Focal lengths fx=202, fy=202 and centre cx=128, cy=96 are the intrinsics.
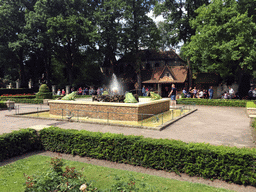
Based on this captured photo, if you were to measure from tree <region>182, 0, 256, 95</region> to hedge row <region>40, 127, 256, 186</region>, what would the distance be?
2293cm

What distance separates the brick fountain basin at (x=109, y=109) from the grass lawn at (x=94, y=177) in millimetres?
6072

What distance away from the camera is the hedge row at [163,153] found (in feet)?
18.9

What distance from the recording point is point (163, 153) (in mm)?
6633

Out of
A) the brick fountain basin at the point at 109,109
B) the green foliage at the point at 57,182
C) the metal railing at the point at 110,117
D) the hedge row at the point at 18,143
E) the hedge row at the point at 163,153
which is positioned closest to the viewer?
the green foliage at the point at 57,182

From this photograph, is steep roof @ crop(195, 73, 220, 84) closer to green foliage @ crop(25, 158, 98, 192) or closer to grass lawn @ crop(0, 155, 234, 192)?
grass lawn @ crop(0, 155, 234, 192)

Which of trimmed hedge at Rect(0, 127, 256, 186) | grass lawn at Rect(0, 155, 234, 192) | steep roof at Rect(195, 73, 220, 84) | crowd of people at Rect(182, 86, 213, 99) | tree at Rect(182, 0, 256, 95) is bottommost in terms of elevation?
grass lawn at Rect(0, 155, 234, 192)

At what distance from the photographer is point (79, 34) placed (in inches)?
1389

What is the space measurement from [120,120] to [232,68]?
25810mm

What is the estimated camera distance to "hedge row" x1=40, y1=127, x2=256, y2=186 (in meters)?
5.77

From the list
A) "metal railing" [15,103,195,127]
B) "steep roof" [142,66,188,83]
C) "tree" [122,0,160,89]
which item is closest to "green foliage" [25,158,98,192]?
"metal railing" [15,103,195,127]

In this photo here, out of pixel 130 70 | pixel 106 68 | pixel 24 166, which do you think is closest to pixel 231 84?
pixel 130 70

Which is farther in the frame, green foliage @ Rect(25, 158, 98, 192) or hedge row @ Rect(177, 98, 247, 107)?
hedge row @ Rect(177, 98, 247, 107)

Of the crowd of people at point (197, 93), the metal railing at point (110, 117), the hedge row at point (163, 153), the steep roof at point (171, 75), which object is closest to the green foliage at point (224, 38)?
the crowd of people at point (197, 93)

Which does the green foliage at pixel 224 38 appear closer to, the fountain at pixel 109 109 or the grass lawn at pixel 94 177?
the fountain at pixel 109 109
